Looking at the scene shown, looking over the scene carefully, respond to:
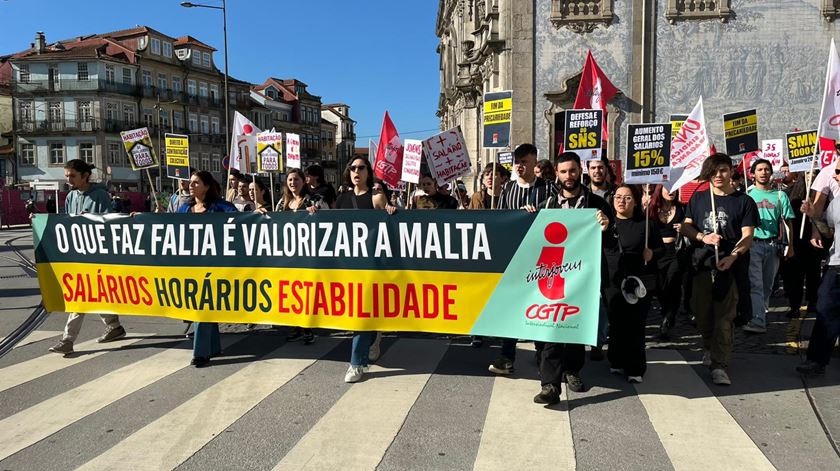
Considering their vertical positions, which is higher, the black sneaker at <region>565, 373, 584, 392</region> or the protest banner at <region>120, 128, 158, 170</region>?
the protest banner at <region>120, 128, 158, 170</region>

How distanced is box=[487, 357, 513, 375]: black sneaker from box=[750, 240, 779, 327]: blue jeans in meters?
3.21

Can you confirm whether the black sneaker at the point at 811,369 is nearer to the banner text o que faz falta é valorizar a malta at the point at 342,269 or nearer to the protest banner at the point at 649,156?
the protest banner at the point at 649,156

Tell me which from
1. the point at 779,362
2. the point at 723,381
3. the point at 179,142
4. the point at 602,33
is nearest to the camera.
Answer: the point at 723,381

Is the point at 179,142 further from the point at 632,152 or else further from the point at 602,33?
the point at 602,33

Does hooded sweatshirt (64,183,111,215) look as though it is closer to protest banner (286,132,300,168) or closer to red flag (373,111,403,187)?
red flag (373,111,403,187)

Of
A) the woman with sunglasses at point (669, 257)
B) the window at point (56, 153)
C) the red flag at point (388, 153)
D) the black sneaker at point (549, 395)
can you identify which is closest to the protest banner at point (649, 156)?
the woman with sunglasses at point (669, 257)

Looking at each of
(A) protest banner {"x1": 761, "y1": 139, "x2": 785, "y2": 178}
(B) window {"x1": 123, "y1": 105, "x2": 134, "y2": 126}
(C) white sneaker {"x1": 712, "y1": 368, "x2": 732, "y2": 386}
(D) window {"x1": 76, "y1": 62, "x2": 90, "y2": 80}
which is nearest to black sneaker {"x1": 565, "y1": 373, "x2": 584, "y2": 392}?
(C) white sneaker {"x1": 712, "y1": 368, "x2": 732, "y2": 386}

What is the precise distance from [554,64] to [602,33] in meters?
1.86

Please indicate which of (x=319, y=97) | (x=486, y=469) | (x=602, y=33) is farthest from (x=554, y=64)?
(x=319, y=97)

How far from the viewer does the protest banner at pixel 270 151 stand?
1193cm

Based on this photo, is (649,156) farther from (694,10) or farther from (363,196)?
(694,10)

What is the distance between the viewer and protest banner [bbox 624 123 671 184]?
6055 millimetres

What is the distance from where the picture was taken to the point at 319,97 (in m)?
93.9

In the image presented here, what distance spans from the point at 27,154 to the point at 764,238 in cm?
6203
